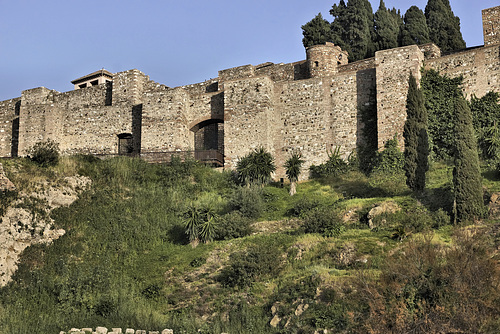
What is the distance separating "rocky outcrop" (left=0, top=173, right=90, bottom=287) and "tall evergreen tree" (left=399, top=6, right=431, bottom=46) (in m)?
25.0

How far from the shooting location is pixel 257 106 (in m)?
31.8

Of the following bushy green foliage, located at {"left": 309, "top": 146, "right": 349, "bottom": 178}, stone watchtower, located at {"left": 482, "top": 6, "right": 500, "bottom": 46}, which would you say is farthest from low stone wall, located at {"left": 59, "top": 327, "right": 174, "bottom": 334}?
stone watchtower, located at {"left": 482, "top": 6, "right": 500, "bottom": 46}

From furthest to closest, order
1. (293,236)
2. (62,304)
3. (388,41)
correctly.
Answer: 1. (388,41)
2. (293,236)
3. (62,304)

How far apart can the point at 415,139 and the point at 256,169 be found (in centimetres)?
713

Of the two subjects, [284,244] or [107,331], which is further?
[284,244]

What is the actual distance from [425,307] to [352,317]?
1836 millimetres

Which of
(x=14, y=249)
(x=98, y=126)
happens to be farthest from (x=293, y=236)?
(x=98, y=126)

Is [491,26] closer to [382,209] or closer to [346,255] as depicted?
[382,209]

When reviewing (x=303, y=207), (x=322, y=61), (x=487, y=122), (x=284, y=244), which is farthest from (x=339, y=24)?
(x=284, y=244)

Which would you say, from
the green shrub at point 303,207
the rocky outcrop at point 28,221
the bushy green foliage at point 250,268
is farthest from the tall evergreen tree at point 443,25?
the rocky outcrop at point 28,221

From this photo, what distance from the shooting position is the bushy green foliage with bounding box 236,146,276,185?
92.5 ft

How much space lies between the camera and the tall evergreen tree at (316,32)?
42.3 m

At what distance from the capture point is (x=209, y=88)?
3641 cm

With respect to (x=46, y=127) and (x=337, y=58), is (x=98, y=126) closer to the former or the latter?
(x=46, y=127)
